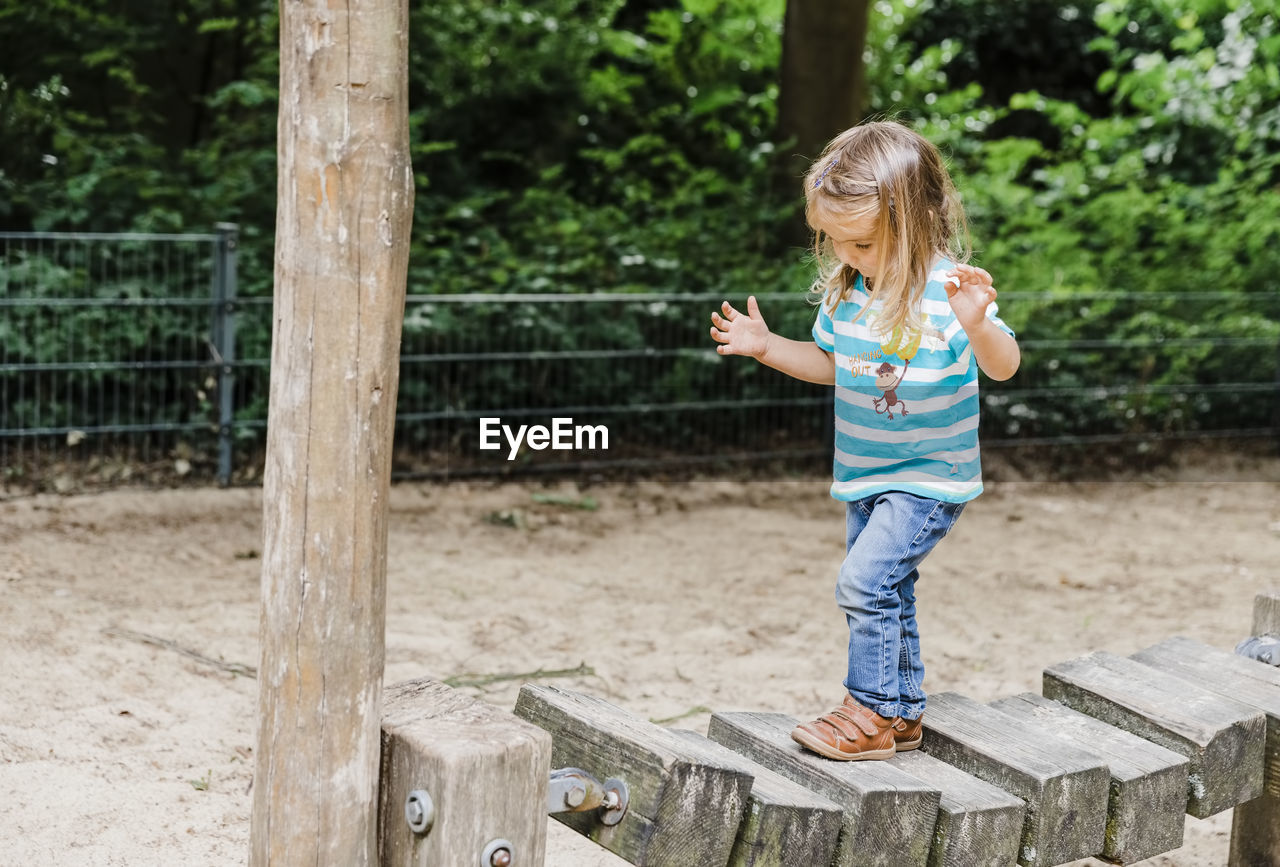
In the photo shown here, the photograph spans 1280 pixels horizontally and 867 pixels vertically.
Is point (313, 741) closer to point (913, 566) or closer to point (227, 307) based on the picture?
point (913, 566)

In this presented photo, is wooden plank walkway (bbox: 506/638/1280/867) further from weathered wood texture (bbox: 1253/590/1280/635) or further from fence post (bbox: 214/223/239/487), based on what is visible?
fence post (bbox: 214/223/239/487)

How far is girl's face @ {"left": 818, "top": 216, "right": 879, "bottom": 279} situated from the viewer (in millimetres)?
2467

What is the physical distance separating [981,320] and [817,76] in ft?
23.3

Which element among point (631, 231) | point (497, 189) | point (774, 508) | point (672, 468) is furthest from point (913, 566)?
point (497, 189)

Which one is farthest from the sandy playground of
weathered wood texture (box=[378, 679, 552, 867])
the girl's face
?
the girl's face

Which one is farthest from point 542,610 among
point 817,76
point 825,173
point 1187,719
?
point 817,76

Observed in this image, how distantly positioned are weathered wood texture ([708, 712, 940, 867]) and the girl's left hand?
846 millimetres

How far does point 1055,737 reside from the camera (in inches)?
107

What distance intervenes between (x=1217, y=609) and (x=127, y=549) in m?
4.65

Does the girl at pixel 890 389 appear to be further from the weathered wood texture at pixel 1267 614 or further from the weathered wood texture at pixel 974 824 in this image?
the weathered wood texture at pixel 1267 614

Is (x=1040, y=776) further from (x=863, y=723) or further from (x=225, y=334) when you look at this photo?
→ (x=225, y=334)

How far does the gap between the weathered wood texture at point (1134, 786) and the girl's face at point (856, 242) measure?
1060mm

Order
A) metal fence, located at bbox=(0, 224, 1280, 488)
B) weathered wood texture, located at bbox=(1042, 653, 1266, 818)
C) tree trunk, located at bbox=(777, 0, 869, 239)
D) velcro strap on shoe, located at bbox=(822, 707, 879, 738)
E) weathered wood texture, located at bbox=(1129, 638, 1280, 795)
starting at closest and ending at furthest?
velcro strap on shoe, located at bbox=(822, 707, 879, 738), weathered wood texture, located at bbox=(1042, 653, 1266, 818), weathered wood texture, located at bbox=(1129, 638, 1280, 795), metal fence, located at bbox=(0, 224, 1280, 488), tree trunk, located at bbox=(777, 0, 869, 239)

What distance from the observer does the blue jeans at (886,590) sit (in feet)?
8.13
